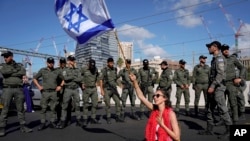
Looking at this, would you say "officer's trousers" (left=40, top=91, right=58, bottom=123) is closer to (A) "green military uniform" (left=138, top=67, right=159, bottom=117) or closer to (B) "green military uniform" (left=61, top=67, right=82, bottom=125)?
(B) "green military uniform" (left=61, top=67, right=82, bottom=125)

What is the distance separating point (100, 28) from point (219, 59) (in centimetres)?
272

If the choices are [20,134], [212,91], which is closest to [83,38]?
[212,91]

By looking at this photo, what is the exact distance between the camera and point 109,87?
9.75m

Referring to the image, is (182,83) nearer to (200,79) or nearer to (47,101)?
(200,79)

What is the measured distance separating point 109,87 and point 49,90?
6.62ft

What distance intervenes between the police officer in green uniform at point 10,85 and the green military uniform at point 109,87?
282cm

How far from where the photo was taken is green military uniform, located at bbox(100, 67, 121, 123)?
967cm

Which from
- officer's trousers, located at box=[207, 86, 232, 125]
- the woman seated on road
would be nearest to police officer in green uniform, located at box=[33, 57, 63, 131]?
officer's trousers, located at box=[207, 86, 232, 125]

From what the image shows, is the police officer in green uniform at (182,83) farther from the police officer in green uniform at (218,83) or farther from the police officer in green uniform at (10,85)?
the police officer in green uniform at (10,85)

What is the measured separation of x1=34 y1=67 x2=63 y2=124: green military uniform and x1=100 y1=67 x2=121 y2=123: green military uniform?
Result: 63.8 inches

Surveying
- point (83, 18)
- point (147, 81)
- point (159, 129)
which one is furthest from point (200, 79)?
point (159, 129)

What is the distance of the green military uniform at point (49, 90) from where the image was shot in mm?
8570

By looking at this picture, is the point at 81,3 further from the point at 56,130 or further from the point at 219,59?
the point at 56,130

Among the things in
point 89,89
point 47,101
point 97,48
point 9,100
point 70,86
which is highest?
point 97,48
